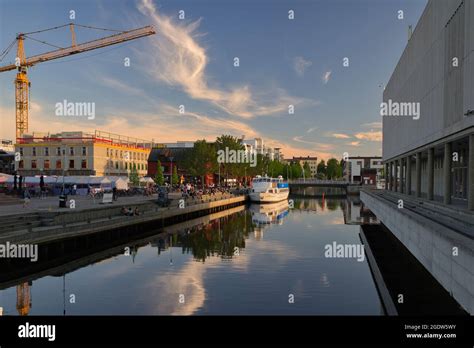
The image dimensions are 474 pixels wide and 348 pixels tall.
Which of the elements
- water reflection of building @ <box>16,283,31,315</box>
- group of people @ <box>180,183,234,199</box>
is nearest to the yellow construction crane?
group of people @ <box>180,183,234,199</box>

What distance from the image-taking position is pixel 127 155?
4063 inches

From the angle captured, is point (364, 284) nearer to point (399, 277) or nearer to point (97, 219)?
point (399, 277)

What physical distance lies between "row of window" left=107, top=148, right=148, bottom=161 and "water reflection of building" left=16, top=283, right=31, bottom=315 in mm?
75097

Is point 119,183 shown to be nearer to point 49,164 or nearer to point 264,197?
point 49,164

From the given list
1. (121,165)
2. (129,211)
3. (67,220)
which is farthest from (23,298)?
(121,165)

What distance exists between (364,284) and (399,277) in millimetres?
2129

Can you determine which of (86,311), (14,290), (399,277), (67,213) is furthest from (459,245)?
(67,213)

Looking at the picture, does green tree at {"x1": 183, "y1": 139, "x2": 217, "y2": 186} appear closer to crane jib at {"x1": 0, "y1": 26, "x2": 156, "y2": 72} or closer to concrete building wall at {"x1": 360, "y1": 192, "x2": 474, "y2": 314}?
crane jib at {"x1": 0, "y1": 26, "x2": 156, "y2": 72}

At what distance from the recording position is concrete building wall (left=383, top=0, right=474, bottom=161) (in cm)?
2298

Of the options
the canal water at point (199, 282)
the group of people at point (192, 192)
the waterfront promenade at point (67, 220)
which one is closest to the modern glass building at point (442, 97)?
the canal water at point (199, 282)

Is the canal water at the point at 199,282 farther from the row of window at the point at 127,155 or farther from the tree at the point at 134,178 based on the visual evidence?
the row of window at the point at 127,155

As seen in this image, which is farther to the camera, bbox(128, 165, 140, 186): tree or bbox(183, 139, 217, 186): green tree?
bbox(183, 139, 217, 186): green tree

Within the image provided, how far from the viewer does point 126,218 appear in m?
39.4

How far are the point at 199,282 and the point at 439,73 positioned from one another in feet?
76.4
